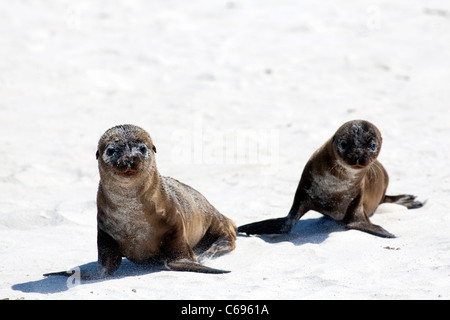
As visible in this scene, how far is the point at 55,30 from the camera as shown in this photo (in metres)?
13.0

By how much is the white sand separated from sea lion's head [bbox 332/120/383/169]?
0.60 metres

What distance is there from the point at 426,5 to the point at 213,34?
14.2ft

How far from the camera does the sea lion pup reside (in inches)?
238

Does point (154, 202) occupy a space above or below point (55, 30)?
below

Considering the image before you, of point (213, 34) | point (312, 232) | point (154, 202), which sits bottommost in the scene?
point (312, 232)

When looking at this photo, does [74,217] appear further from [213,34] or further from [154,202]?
[213,34]

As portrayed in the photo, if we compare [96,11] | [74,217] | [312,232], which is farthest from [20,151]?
[96,11]

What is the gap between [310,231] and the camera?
6230mm

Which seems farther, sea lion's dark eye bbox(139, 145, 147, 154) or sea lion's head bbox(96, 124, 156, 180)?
sea lion's dark eye bbox(139, 145, 147, 154)

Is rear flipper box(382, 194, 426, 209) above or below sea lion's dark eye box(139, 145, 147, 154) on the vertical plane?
below

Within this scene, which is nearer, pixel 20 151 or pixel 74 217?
pixel 74 217

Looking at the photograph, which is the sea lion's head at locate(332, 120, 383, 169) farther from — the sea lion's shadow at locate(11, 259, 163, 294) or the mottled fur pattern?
the sea lion's shadow at locate(11, 259, 163, 294)

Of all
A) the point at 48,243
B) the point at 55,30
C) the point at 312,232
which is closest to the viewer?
the point at 48,243

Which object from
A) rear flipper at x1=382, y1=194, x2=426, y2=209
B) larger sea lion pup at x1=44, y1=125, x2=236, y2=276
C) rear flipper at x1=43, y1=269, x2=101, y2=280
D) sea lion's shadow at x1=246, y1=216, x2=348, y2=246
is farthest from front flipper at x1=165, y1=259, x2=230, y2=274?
rear flipper at x1=382, y1=194, x2=426, y2=209
